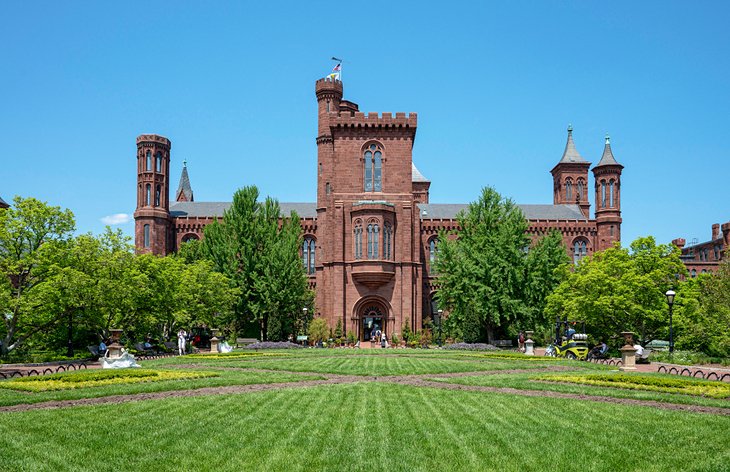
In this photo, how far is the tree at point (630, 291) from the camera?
3756cm

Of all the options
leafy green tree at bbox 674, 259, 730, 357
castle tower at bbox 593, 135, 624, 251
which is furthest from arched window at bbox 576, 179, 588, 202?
leafy green tree at bbox 674, 259, 730, 357

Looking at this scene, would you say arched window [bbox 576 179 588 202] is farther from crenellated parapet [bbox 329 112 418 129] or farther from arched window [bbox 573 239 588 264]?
crenellated parapet [bbox 329 112 418 129]

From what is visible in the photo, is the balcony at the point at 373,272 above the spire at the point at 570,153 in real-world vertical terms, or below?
below

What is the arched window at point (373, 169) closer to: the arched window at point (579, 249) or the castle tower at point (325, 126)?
the castle tower at point (325, 126)

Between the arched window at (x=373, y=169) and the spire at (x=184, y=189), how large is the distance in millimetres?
46058

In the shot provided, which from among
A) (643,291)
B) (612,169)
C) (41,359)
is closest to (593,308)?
(643,291)

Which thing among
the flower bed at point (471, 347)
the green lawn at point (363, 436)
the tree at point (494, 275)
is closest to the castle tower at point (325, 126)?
the tree at point (494, 275)

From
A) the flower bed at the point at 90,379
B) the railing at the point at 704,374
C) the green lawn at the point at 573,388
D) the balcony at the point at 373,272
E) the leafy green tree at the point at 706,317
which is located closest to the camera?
the green lawn at the point at 573,388

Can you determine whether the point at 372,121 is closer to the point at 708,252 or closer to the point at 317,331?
the point at 317,331

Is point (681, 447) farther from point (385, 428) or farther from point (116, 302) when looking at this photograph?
point (116, 302)

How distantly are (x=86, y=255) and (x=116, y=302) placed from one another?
Result: 8.66 ft

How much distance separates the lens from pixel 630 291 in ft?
124

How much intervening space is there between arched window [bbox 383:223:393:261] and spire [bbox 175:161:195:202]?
48582 mm

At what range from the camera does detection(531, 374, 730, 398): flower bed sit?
57.1 ft
